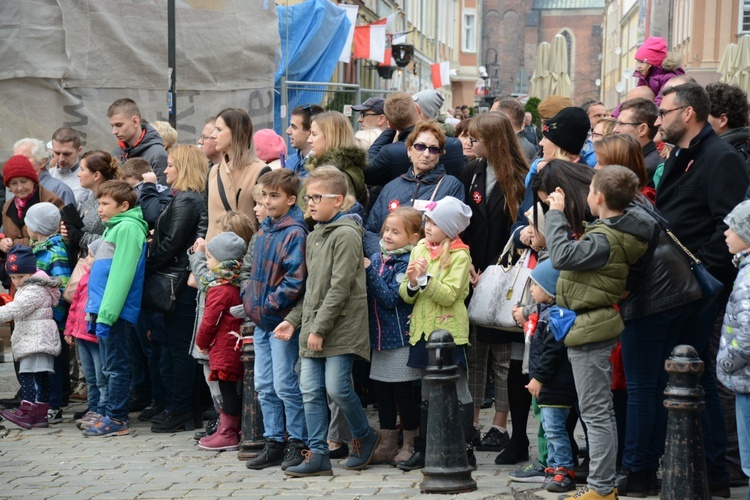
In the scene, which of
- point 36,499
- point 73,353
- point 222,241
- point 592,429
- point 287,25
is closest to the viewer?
point 592,429

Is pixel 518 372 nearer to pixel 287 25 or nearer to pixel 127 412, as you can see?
pixel 127 412

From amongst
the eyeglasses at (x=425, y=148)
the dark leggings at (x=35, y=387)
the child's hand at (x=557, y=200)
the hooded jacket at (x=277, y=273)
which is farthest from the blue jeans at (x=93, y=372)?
the child's hand at (x=557, y=200)

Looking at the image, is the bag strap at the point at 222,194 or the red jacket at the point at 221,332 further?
the bag strap at the point at 222,194

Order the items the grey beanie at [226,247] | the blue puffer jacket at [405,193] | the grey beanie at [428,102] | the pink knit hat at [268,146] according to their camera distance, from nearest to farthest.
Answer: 1. the blue puffer jacket at [405,193]
2. the grey beanie at [226,247]
3. the grey beanie at [428,102]
4. the pink knit hat at [268,146]

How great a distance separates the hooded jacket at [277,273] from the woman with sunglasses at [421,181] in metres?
0.54

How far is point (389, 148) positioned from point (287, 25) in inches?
365

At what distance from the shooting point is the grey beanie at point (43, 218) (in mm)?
9352

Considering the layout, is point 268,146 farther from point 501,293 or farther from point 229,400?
point 501,293

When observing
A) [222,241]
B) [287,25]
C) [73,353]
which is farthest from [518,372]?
[287,25]

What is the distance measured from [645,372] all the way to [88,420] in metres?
4.71

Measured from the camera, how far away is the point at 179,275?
8.87m

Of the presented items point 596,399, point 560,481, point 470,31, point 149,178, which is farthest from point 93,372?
point 470,31

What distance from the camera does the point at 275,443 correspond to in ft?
25.0

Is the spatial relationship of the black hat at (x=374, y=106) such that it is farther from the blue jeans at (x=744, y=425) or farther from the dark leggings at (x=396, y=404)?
the blue jeans at (x=744, y=425)
